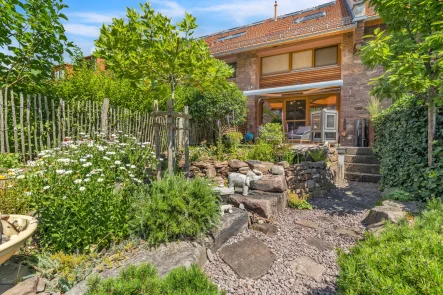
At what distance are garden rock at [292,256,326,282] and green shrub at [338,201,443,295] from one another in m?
1.16

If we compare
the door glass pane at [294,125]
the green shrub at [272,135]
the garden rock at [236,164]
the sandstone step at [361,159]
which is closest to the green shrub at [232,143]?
the green shrub at [272,135]

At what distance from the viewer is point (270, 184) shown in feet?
15.1

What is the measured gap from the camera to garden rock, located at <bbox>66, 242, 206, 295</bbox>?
7.56ft

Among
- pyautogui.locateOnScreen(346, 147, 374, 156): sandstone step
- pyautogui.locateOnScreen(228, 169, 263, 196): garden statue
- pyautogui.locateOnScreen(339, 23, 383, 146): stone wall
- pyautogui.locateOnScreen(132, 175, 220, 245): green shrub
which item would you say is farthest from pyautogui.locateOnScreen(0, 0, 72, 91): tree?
pyautogui.locateOnScreen(339, 23, 383, 146): stone wall

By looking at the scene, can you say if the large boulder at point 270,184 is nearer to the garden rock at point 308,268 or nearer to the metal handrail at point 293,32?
the garden rock at point 308,268

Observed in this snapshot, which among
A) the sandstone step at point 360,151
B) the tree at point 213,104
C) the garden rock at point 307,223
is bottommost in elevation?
the garden rock at point 307,223

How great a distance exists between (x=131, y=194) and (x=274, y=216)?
7.86 ft

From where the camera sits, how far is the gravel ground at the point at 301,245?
2457 mm

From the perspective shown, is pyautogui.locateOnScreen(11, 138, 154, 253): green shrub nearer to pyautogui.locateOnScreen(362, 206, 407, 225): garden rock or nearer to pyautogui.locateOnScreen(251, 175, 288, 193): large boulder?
pyautogui.locateOnScreen(251, 175, 288, 193): large boulder

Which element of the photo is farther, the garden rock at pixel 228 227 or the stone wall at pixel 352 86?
the stone wall at pixel 352 86

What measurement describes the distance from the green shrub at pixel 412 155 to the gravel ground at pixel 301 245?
2.51ft

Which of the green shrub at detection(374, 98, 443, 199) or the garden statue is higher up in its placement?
the green shrub at detection(374, 98, 443, 199)

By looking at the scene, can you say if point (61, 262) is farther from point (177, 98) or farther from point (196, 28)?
point (177, 98)

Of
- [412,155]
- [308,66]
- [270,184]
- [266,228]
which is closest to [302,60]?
[308,66]
